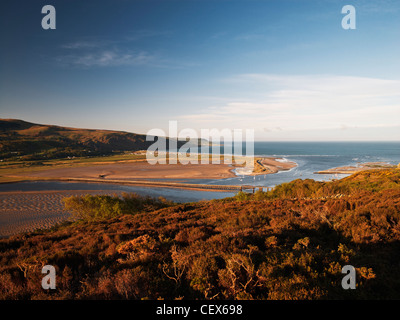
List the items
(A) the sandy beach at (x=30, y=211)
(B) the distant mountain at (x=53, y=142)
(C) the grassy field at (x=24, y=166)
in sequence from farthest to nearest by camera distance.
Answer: (B) the distant mountain at (x=53, y=142)
(C) the grassy field at (x=24, y=166)
(A) the sandy beach at (x=30, y=211)

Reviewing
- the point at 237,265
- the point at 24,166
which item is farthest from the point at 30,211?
the point at 24,166

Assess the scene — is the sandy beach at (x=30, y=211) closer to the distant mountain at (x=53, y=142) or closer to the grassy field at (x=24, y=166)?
the grassy field at (x=24, y=166)

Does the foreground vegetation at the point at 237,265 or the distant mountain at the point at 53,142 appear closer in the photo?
the foreground vegetation at the point at 237,265

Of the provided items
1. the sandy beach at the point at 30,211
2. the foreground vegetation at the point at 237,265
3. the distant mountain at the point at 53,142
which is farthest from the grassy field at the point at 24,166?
the foreground vegetation at the point at 237,265

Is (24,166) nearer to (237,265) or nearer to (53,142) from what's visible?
(53,142)

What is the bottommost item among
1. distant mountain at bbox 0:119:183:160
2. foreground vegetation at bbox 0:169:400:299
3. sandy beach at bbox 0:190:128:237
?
sandy beach at bbox 0:190:128:237

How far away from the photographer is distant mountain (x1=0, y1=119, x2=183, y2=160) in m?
89.5

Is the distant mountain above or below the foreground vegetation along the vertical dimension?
above

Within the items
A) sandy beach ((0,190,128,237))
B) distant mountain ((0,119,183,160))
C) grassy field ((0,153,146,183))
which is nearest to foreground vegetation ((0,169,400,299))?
sandy beach ((0,190,128,237))

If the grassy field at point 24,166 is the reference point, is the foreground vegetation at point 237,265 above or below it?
above

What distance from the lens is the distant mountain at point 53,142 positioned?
8950 centimetres

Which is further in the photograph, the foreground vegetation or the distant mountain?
the distant mountain

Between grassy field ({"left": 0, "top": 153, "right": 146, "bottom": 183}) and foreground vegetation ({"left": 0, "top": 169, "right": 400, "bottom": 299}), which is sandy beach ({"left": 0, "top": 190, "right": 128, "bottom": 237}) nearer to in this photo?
foreground vegetation ({"left": 0, "top": 169, "right": 400, "bottom": 299})
